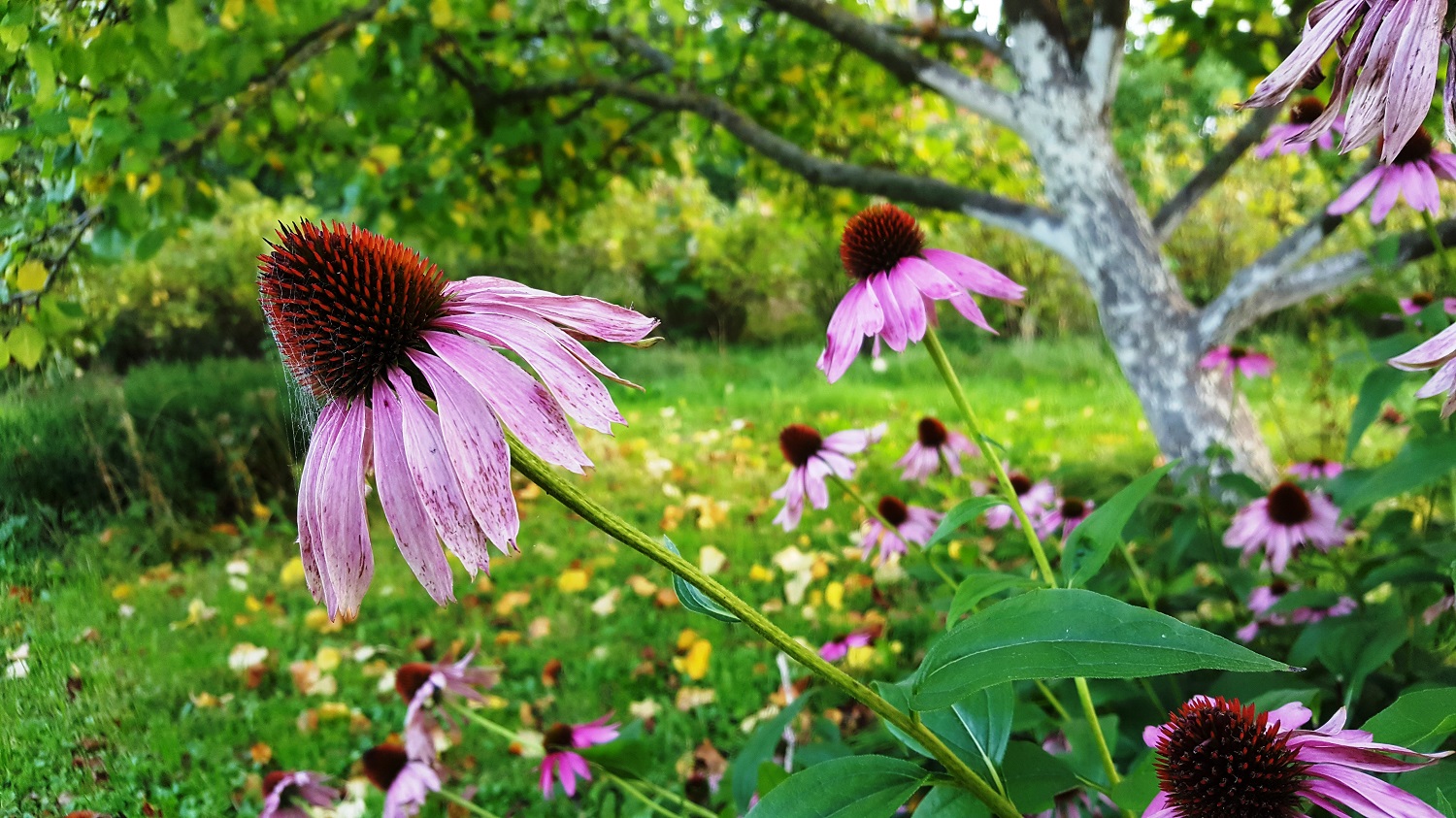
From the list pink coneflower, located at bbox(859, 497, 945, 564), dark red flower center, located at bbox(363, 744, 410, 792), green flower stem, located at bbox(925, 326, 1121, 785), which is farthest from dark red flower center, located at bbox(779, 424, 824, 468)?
dark red flower center, located at bbox(363, 744, 410, 792)

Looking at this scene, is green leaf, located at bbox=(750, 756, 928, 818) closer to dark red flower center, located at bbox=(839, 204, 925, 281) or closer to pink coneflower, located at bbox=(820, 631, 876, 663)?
dark red flower center, located at bbox=(839, 204, 925, 281)

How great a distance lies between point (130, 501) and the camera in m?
0.85

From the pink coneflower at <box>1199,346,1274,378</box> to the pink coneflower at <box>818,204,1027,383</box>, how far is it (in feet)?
4.42

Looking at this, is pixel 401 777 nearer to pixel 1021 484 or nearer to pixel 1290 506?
pixel 1021 484

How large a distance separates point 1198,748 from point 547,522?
213cm

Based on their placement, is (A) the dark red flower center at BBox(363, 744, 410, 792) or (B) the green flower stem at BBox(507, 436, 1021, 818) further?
(A) the dark red flower center at BBox(363, 744, 410, 792)

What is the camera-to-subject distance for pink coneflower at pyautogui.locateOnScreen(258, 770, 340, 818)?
814 millimetres

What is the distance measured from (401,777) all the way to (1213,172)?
238cm

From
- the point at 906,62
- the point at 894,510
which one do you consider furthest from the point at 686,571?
the point at 906,62

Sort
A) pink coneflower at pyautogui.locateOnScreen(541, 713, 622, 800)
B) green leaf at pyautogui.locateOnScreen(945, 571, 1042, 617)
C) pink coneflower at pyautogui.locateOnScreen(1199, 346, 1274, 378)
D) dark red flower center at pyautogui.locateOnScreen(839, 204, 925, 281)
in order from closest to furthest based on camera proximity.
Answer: green leaf at pyautogui.locateOnScreen(945, 571, 1042, 617), dark red flower center at pyautogui.locateOnScreen(839, 204, 925, 281), pink coneflower at pyautogui.locateOnScreen(541, 713, 622, 800), pink coneflower at pyautogui.locateOnScreen(1199, 346, 1274, 378)

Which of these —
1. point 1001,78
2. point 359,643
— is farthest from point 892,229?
point 1001,78

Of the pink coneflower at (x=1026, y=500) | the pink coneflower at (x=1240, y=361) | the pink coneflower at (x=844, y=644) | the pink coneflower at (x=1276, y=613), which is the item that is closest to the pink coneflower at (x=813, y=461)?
the pink coneflower at (x=844, y=644)

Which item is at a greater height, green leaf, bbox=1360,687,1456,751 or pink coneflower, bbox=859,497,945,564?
pink coneflower, bbox=859,497,945,564

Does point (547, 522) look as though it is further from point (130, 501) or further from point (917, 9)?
point (917, 9)
